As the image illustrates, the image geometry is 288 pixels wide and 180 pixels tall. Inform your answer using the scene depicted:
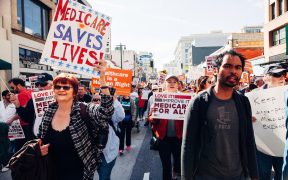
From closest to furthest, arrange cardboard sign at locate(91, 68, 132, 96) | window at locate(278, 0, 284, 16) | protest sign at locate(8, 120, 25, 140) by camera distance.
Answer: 1. protest sign at locate(8, 120, 25, 140)
2. cardboard sign at locate(91, 68, 132, 96)
3. window at locate(278, 0, 284, 16)

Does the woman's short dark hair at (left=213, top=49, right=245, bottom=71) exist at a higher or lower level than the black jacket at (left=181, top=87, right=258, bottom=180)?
higher

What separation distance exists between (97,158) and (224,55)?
1692 mm

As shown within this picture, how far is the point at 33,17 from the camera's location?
21031 millimetres

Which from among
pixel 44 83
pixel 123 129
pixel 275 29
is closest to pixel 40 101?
pixel 44 83

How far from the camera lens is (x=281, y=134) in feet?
13.0

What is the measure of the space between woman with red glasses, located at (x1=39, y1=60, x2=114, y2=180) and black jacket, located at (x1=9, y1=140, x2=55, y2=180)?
7cm

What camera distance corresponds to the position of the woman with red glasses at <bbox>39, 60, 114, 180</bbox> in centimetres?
297

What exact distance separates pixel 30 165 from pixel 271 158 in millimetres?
3314

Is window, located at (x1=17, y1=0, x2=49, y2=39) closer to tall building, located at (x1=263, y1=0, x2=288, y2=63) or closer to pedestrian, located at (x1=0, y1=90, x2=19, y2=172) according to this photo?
pedestrian, located at (x1=0, y1=90, x2=19, y2=172)

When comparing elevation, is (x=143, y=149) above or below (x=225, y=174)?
below

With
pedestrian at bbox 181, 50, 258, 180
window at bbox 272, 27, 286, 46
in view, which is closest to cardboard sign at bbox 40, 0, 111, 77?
pedestrian at bbox 181, 50, 258, 180

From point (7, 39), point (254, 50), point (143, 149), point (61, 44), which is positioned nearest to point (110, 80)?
point (143, 149)

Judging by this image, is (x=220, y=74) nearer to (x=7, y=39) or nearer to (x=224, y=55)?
(x=224, y=55)

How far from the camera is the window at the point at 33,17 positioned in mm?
19050
